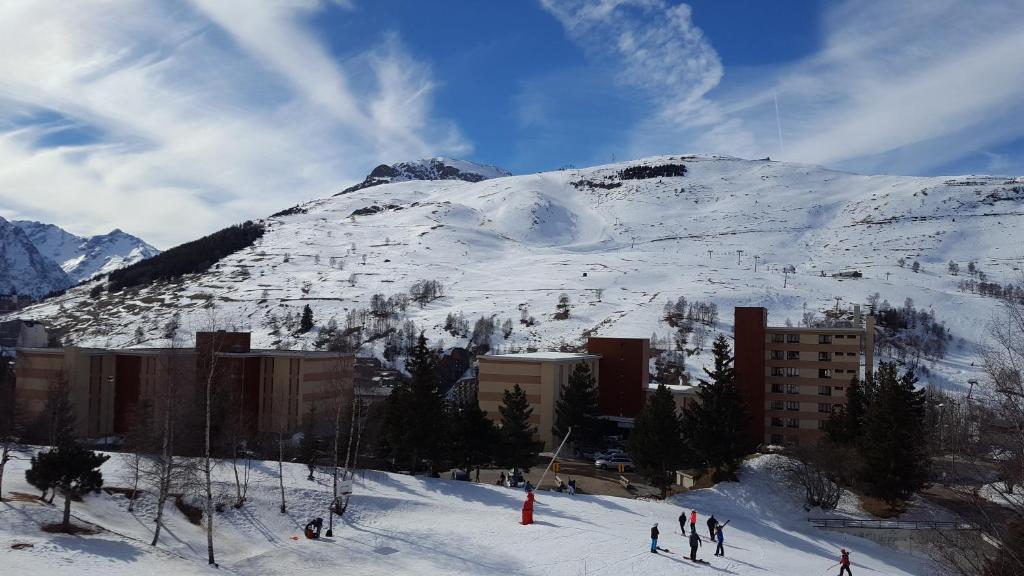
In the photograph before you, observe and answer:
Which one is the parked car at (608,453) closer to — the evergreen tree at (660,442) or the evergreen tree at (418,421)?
the evergreen tree at (660,442)

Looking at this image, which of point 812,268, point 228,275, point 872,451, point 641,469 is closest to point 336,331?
point 228,275

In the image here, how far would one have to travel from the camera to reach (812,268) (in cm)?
19750

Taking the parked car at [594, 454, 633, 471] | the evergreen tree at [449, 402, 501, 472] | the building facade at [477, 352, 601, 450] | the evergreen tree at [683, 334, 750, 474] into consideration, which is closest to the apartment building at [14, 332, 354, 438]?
the building facade at [477, 352, 601, 450]

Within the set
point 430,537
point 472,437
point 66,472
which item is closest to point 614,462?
point 472,437

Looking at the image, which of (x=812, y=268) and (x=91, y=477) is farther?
(x=812, y=268)

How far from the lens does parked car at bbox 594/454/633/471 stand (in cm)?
5297

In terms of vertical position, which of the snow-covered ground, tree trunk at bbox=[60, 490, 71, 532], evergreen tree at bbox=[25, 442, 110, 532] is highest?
evergreen tree at bbox=[25, 442, 110, 532]

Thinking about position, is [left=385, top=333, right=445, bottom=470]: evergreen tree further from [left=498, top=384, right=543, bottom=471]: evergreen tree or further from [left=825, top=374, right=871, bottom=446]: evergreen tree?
[left=825, top=374, right=871, bottom=446]: evergreen tree

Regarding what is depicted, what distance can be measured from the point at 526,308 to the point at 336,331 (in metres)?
40.4

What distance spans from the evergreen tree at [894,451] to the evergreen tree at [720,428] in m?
7.11

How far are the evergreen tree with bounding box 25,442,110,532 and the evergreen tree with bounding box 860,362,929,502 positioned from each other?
3919 cm

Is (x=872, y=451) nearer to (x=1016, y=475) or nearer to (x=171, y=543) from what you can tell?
(x=1016, y=475)

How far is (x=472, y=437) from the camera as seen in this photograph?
42.5m

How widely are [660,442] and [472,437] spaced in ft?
37.5
